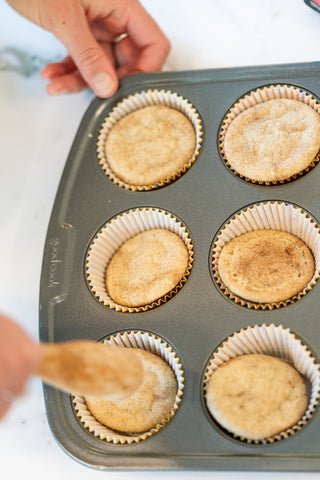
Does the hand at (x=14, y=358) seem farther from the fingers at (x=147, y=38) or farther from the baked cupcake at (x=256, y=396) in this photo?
the fingers at (x=147, y=38)

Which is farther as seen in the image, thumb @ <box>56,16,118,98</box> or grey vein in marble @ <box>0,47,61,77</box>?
grey vein in marble @ <box>0,47,61,77</box>

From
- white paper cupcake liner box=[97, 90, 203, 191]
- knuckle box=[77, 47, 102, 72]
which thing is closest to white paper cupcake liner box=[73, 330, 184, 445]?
white paper cupcake liner box=[97, 90, 203, 191]

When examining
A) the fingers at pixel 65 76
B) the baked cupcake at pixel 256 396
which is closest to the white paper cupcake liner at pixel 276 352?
the baked cupcake at pixel 256 396

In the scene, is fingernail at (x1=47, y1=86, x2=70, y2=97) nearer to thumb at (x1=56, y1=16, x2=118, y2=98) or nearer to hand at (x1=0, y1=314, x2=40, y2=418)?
thumb at (x1=56, y1=16, x2=118, y2=98)

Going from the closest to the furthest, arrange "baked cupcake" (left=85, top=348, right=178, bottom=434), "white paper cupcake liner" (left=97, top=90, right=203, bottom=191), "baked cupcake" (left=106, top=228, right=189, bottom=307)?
1. "baked cupcake" (left=85, top=348, right=178, bottom=434)
2. "baked cupcake" (left=106, top=228, right=189, bottom=307)
3. "white paper cupcake liner" (left=97, top=90, right=203, bottom=191)

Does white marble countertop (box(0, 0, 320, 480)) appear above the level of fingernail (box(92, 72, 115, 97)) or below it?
below

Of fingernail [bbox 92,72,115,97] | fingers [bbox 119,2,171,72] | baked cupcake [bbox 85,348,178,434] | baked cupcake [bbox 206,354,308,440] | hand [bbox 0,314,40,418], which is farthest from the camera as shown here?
fingers [bbox 119,2,171,72]

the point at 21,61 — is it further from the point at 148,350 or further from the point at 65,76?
the point at 148,350

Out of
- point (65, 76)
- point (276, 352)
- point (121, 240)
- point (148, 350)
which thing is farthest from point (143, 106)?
point (276, 352)
